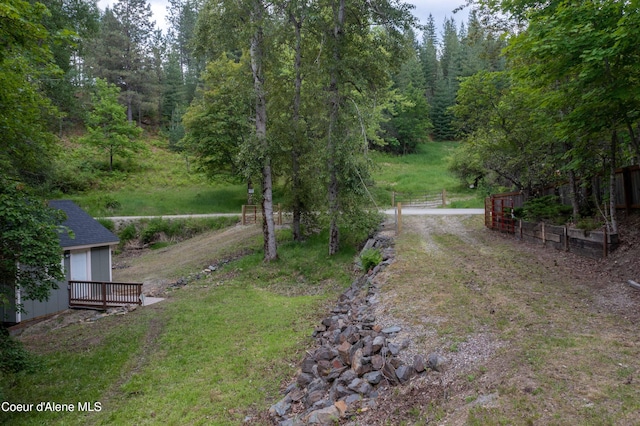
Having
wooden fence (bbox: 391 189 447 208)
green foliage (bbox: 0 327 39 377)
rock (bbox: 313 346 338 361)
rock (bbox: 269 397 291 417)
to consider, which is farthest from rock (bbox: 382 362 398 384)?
wooden fence (bbox: 391 189 447 208)

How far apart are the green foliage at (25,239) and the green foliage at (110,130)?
2582 centimetres

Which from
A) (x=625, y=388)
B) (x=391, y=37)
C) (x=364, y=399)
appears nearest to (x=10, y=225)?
(x=364, y=399)

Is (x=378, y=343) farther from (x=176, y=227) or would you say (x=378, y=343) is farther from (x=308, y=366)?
(x=176, y=227)

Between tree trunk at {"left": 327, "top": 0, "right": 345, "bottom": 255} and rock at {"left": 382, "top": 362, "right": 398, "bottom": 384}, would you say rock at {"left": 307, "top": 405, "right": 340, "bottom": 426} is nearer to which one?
rock at {"left": 382, "top": 362, "right": 398, "bottom": 384}

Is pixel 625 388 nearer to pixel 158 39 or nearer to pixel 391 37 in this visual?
pixel 391 37

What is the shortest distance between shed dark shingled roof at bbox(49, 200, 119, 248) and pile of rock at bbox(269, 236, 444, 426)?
10.6 m

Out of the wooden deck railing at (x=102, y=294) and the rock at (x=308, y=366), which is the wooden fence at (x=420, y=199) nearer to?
the wooden deck railing at (x=102, y=294)

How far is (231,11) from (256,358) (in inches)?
499

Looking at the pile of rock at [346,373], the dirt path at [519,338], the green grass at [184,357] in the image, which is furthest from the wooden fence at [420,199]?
the pile of rock at [346,373]

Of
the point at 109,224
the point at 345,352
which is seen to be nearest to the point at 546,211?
the point at 345,352

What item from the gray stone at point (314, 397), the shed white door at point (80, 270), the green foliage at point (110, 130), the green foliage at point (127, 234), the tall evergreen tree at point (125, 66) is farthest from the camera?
the tall evergreen tree at point (125, 66)

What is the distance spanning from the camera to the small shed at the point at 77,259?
1216 cm

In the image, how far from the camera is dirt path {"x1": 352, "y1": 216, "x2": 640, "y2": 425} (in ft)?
12.0

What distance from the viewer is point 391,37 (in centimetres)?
1467
